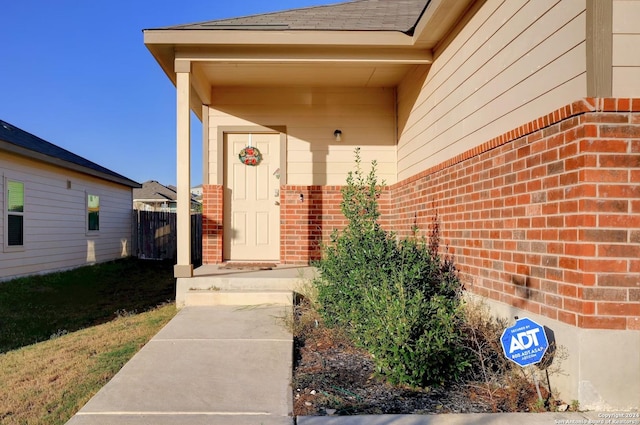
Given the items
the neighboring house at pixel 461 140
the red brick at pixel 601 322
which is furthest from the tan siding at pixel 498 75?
the red brick at pixel 601 322

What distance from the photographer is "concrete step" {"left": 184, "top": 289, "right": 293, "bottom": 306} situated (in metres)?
5.41

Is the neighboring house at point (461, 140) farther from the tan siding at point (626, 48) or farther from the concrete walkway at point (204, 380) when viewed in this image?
the concrete walkway at point (204, 380)

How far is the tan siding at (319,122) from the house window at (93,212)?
297 inches

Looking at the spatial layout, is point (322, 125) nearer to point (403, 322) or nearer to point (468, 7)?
point (468, 7)

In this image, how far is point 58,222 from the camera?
1123cm

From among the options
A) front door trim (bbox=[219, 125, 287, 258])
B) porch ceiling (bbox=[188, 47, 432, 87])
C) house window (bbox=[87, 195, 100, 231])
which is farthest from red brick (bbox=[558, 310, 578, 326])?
house window (bbox=[87, 195, 100, 231])

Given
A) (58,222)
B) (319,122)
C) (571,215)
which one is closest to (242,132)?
(319,122)

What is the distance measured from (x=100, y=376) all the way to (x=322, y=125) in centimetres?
506

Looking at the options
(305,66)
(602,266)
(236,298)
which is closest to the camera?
(602,266)

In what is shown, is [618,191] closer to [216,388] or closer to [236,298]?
[216,388]

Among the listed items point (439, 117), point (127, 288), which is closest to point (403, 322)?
point (439, 117)

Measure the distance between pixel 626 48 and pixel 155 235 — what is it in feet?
47.3

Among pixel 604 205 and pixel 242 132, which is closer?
pixel 604 205

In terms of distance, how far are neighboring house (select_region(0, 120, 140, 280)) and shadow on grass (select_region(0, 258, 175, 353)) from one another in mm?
562
